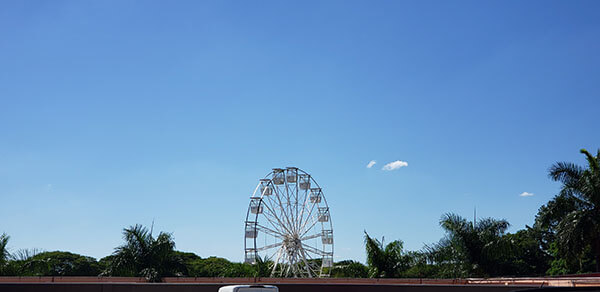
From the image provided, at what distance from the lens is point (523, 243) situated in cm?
5272

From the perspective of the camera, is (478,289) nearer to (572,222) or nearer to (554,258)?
(572,222)

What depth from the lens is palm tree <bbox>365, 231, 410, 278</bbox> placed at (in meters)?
47.8

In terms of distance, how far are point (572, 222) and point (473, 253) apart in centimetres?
1108

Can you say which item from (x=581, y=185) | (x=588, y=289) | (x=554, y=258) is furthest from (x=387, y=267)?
(x=588, y=289)

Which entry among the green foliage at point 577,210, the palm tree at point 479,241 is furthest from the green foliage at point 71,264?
the green foliage at point 577,210

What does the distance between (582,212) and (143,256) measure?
3023cm

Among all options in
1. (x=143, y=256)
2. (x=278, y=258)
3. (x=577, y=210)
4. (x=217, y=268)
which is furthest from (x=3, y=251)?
(x=217, y=268)

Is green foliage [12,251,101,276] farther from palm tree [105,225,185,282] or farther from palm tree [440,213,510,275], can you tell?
palm tree [440,213,510,275]

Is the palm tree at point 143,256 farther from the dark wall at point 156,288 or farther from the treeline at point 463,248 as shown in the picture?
the dark wall at point 156,288

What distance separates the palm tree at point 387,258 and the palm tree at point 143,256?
50.3 feet

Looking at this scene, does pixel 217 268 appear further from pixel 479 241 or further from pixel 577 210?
pixel 577 210

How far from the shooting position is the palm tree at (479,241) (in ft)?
147

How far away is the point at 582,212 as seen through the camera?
35.7 m

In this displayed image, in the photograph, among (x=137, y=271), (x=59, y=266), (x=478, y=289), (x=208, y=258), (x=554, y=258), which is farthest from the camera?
(x=208, y=258)
